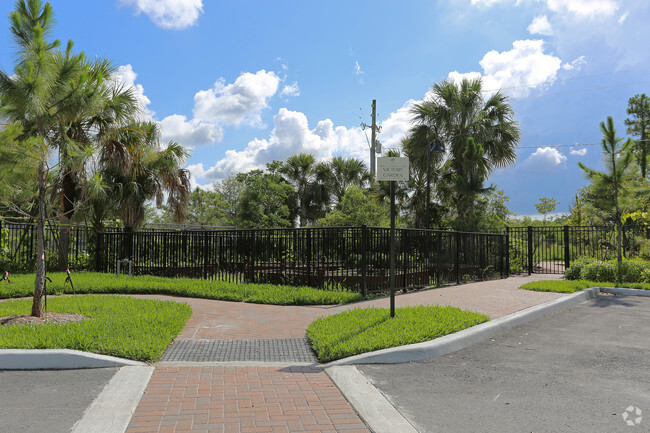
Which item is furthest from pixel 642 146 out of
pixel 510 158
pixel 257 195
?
pixel 257 195

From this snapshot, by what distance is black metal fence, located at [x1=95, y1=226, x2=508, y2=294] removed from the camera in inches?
425

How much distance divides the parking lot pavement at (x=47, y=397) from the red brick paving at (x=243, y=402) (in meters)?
0.53

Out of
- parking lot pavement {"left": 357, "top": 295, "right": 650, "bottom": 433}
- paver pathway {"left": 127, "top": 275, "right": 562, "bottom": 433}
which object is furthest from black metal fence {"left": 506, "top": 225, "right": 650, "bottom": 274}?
paver pathway {"left": 127, "top": 275, "right": 562, "bottom": 433}

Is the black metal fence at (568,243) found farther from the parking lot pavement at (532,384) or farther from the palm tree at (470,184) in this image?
the parking lot pavement at (532,384)

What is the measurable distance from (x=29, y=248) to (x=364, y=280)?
38.4ft

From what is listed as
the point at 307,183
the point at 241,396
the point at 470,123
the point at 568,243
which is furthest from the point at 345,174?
the point at 241,396

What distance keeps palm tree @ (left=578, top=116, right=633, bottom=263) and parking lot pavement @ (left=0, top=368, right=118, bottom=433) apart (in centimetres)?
1399

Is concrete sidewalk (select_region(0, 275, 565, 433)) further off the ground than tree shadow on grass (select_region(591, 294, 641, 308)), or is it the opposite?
concrete sidewalk (select_region(0, 275, 565, 433))

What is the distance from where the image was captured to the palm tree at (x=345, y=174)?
30.9 metres

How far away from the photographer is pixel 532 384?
4.55 metres

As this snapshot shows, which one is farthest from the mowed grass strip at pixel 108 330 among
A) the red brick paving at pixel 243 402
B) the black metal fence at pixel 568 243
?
the black metal fence at pixel 568 243

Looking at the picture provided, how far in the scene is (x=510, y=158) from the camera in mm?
22766

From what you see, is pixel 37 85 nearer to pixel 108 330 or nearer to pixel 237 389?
pixel 108 330

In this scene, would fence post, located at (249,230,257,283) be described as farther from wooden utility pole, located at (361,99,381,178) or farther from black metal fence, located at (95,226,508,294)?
wooden utility pole, located at (361,99,381,178)
